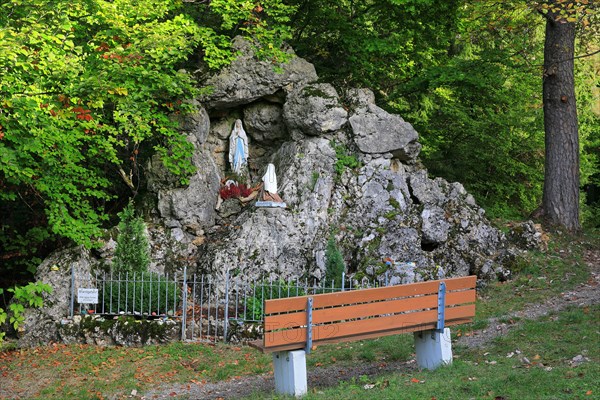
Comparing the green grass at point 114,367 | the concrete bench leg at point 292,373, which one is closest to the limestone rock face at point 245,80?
the green grass at point 114,367

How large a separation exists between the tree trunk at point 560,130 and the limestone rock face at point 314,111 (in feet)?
14.3

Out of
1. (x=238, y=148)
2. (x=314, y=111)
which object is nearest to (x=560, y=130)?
(x=314, y=111)

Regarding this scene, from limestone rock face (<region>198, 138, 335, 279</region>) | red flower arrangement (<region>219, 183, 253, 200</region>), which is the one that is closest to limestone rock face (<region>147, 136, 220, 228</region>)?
red flower arrangement (<region>219, 183, 253, 200</region>)

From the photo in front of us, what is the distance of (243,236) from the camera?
41.7 feet

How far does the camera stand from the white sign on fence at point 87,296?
10.8 metres

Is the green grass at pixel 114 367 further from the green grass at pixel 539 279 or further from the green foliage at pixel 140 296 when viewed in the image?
the green grass at pixel 539 279

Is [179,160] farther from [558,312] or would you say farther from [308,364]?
[558,312]

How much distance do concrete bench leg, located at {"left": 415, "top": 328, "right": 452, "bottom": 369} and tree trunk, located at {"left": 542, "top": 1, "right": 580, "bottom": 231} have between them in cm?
756

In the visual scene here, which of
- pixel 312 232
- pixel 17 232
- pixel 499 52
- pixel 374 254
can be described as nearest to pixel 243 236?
pixel 312 232

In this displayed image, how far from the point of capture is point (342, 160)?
13.5m

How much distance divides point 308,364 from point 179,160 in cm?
564

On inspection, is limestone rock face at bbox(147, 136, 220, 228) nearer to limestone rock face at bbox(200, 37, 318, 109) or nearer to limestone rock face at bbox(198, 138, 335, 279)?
limestone rock face at bbox(198, 138, 335, 279)

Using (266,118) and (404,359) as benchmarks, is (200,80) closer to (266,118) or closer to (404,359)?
(266,118)

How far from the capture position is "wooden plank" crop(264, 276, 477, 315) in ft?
22.4
